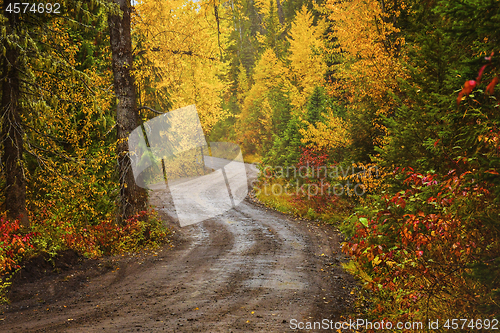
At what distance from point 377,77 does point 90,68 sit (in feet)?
32.3

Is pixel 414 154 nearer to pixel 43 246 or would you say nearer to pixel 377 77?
pixel 377 77

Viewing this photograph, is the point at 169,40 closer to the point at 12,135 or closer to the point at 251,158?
the point at 12,135

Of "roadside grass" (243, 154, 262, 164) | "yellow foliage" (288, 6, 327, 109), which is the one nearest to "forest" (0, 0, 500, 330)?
"yellow foliage" (288, 6, 327, 109)

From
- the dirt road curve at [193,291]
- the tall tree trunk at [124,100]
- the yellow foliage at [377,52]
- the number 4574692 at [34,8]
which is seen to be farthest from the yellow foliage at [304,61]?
the number 4574692 at [34,8]

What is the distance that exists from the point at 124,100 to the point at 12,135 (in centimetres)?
355

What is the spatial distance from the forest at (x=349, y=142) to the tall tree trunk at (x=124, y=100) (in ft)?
0.13

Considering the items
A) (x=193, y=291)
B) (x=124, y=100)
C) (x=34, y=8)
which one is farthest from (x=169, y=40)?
(x=193, y=291)

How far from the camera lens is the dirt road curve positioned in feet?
19.6

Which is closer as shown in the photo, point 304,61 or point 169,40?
point 169,40

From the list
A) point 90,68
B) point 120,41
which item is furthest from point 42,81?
point 120,41

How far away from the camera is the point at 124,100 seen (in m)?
11.2

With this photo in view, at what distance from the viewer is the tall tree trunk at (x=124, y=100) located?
10.8 meters

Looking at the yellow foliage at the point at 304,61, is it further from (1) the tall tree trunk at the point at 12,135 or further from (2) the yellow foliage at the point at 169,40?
(1) the tall tree trunk at the point at 12,135

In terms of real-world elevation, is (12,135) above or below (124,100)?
below
